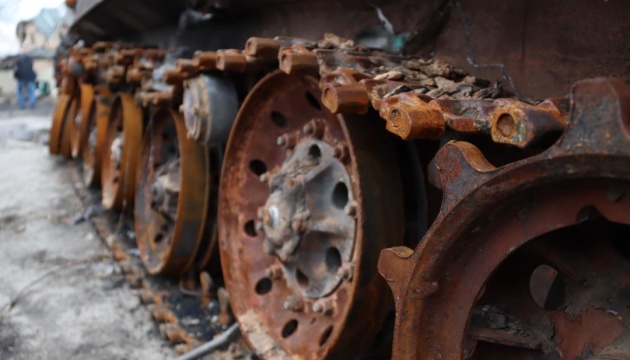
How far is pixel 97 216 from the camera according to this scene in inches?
176

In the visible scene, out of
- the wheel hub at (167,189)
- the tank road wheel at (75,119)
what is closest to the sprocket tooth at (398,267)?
the wheel hub at (167,189)

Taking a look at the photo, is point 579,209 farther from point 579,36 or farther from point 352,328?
point 352,328

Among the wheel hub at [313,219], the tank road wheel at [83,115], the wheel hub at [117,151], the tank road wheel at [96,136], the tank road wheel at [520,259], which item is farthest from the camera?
the tank road wheel at [83,115]

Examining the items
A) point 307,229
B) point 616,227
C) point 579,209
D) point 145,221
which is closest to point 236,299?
point 307,229

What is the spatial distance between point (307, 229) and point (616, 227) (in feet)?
3.17

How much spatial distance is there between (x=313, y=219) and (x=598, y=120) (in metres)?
1.22

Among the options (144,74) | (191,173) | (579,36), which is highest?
(579,36)

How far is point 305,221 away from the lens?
208 centimetres

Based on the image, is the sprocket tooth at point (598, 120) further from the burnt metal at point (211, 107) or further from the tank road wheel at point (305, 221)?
the burnt metal at point (211, 107)

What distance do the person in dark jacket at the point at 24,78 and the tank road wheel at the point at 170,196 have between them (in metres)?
11.3

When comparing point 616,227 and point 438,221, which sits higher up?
point 616,227

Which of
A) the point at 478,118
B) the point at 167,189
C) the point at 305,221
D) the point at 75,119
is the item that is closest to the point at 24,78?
the point at 75,119

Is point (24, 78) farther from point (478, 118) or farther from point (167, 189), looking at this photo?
point (478, 118)

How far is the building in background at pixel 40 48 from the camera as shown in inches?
653
